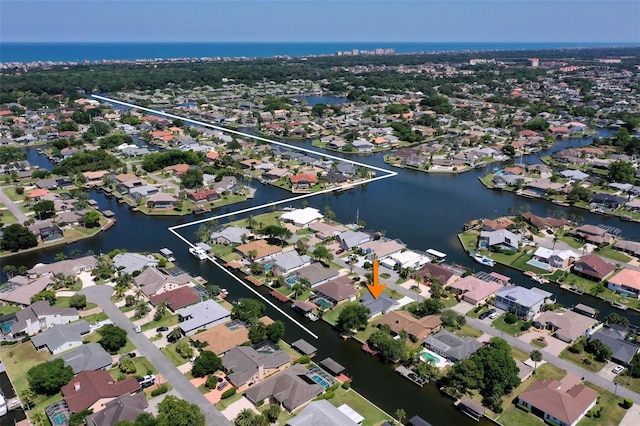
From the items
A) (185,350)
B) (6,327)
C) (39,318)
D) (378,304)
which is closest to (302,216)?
(378,304)

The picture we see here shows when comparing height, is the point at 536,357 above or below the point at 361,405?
above

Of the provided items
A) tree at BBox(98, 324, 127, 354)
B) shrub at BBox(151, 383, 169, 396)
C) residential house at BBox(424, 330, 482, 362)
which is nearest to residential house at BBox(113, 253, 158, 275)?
tree at BBox(98, 324, 127, 354)

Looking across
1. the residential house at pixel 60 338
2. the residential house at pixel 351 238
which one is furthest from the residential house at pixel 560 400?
the residential house at pixel 60 338

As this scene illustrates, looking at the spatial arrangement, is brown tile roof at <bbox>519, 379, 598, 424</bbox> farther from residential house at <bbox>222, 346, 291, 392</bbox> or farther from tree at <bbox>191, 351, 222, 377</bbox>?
tree at <bbox>191, 351, 222, 377</bbox>

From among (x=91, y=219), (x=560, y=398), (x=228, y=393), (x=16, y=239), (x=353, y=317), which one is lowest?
(x=228, y=393)

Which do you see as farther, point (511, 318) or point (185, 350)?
point (511, 318)

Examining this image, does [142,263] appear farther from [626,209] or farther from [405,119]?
[405,119]
